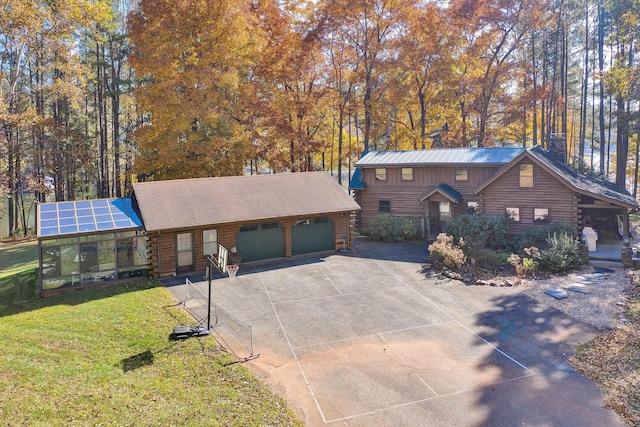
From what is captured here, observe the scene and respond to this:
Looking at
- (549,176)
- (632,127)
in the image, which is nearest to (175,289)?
(549,176)

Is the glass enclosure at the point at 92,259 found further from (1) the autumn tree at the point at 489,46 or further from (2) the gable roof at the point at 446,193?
(1) the autumn tree at the point at 489,46

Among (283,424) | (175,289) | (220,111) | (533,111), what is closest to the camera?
(283,424)

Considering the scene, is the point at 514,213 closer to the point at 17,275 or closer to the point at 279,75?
the point at 279,75

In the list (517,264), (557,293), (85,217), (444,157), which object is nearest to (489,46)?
(444,157)

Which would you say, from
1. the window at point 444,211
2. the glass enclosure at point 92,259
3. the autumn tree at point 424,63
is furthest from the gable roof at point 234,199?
the autumn tree at point 424,63

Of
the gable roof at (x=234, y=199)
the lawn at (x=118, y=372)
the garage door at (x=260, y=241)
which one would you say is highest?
the gable roof at (x=234, y=199)

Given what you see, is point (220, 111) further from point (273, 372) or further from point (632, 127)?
point (632, 127)
